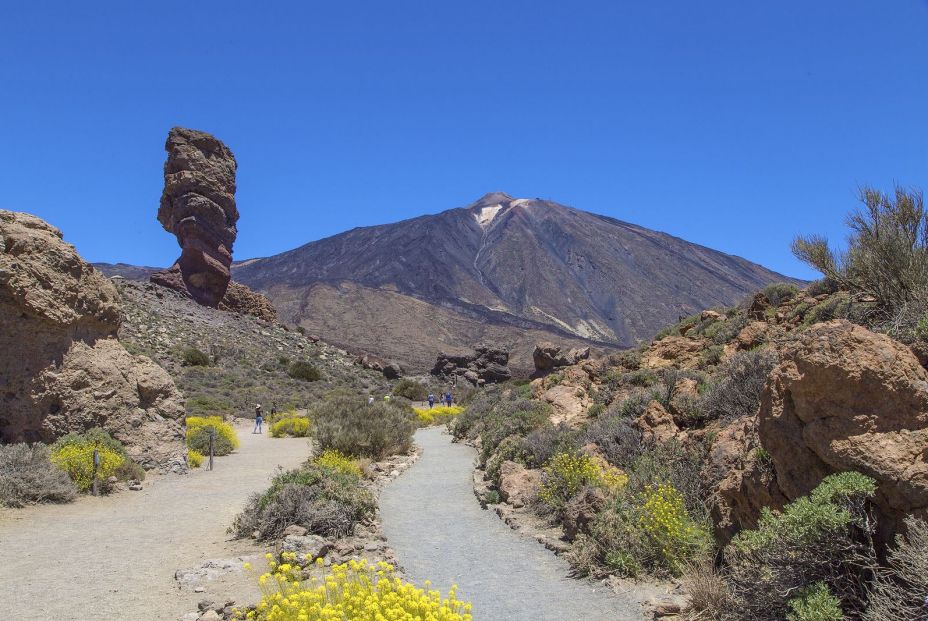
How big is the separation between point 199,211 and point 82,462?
38.1 metres

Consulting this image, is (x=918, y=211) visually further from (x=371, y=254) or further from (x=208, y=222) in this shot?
(x=371, y=254)

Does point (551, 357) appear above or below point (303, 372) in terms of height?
above

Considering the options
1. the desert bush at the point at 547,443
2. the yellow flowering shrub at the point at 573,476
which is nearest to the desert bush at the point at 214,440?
the desert bush at the point at 547,443

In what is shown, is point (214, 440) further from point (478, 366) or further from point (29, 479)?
point (478, 366)

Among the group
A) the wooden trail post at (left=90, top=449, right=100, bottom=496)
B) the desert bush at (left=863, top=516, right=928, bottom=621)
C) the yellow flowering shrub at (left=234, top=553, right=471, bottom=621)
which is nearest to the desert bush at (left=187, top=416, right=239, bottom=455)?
the wooden trail post at (left=90, top=449, right=100, bottom=496)

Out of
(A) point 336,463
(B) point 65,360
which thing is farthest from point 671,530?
(B) point 65,360

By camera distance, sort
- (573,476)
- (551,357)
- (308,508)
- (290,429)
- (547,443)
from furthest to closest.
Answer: (551,357)
(290,429)
(547,443)
(573,476)
(308,508)

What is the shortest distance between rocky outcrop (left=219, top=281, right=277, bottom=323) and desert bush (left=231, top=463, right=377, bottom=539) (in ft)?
140

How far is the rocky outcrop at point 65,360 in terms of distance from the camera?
10031 millimetres

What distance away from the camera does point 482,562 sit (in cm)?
674

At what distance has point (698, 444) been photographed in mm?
7227

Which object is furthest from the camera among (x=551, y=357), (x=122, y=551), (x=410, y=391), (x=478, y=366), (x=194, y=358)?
(x=478, y=366)

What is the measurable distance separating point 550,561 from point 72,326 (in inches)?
353

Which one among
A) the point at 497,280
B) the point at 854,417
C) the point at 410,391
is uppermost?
the point at 497,280
